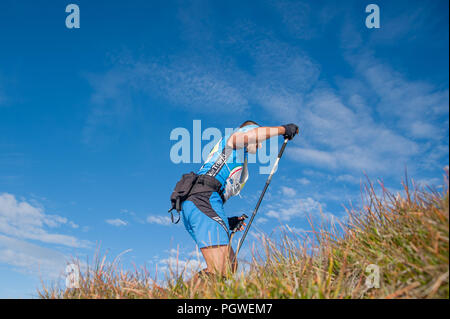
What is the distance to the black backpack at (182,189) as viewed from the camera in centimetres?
552

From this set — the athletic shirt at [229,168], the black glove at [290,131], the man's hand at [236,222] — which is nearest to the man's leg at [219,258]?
the man's hand at [236,222]

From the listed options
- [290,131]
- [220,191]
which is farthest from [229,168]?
[290,131]

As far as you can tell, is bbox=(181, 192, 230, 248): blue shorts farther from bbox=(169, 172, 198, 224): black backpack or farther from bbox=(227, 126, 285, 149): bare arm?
bbox=(227, 126, 285, 149): bare arm

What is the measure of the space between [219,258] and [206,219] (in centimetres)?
64

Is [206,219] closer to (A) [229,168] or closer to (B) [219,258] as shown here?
(B) [219,258]

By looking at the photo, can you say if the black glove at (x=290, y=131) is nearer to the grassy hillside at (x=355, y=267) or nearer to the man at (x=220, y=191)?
the man at (x=220, y=191)

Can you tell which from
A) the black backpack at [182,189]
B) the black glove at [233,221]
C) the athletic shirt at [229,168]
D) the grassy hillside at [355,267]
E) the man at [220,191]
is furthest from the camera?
the black glove at [233,221]

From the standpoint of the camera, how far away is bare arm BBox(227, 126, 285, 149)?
5.63 meters

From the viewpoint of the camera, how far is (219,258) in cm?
496

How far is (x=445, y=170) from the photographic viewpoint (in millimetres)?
3633

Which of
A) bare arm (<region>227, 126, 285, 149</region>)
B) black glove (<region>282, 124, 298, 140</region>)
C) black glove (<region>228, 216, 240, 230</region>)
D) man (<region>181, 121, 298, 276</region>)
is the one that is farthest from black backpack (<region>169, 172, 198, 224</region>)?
black glove (<region>282, 124, 298, 140</region>)

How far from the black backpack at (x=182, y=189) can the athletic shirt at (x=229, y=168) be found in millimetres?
237

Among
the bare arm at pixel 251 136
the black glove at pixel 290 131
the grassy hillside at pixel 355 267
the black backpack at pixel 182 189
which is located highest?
the black glove at pixel 290 131
